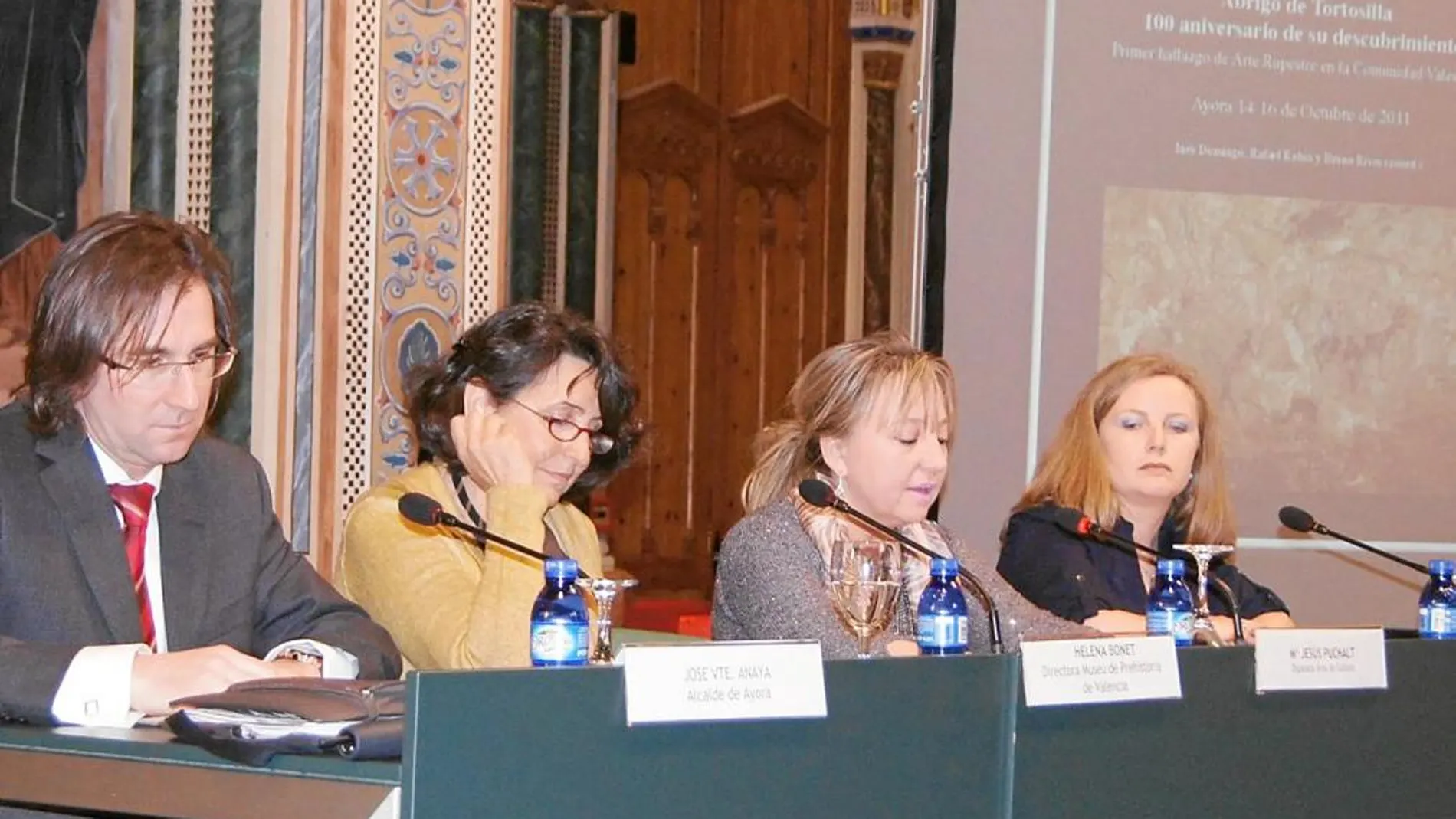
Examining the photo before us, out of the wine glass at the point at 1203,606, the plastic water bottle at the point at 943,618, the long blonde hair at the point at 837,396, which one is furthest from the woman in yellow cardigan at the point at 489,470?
the wine glass at the point at 1203,606

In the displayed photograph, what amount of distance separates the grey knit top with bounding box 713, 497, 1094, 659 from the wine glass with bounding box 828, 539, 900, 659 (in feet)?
0.20

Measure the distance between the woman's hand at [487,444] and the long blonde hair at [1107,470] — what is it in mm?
1104

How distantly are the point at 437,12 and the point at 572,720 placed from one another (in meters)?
2.73

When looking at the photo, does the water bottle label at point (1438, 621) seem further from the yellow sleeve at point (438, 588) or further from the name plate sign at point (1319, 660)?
the yellow sleeve at point (438, 588)

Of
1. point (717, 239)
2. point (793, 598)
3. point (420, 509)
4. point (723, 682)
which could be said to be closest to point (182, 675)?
point (420, 509)

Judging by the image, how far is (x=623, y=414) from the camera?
3.18m

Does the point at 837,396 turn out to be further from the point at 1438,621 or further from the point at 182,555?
the point at 182,555

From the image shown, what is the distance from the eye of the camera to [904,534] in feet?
10.4

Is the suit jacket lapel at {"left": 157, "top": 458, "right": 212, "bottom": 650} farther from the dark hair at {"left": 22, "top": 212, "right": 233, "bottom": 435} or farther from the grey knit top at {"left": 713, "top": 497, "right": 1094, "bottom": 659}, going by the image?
the grey knit top at {"left": 713, "top": 497, "right": 1094, "bottom": 659}

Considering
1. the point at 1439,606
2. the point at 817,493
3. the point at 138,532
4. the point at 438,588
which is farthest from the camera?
the point at 1439,606

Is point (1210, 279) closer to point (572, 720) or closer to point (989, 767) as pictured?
point (989, 767)

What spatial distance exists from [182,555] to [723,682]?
88 centimetres

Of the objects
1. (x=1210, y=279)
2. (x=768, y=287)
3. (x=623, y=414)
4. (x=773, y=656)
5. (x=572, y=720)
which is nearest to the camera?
(x=572, y=720)

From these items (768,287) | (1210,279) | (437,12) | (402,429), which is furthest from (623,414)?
(768,287)
